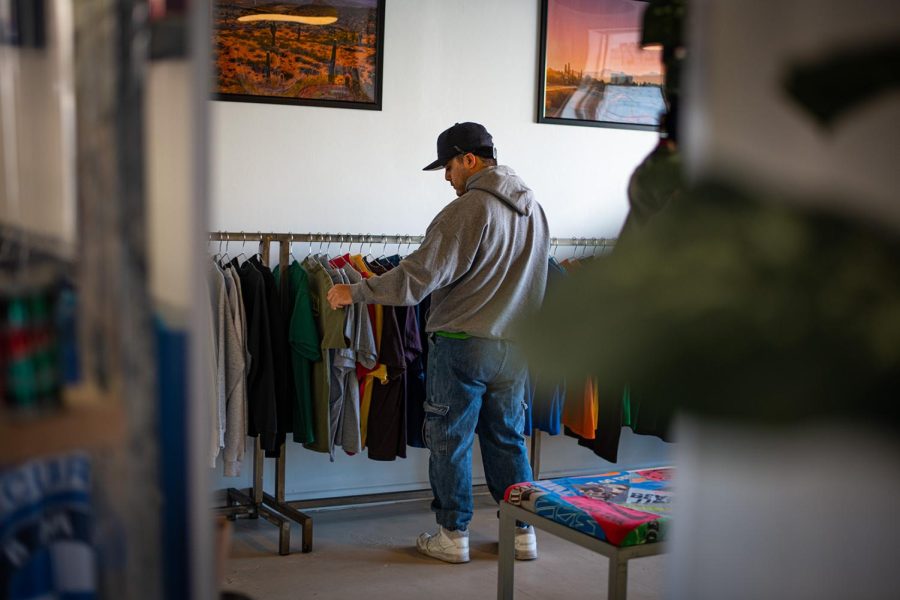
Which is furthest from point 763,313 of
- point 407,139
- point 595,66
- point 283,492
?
point 595,66

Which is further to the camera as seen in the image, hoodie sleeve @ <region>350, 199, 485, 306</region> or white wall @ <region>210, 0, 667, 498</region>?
white wall @ <region>210, 0, 667, 498</region>

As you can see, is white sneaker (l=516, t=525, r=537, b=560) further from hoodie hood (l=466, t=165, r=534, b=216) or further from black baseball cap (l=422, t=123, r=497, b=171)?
black baseball cap (l=422, t=123, r=497, b=171)

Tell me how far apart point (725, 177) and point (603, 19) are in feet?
15.7

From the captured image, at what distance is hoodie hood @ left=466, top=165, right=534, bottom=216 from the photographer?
3.72 metres

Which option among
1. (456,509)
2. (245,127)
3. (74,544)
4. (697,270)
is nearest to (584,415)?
(456,509)

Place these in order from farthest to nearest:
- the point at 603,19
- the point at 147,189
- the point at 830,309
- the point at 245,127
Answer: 1. the point at 603,19
2. the point at 245,127
3. the point at 147,189
4. the point at 830,309

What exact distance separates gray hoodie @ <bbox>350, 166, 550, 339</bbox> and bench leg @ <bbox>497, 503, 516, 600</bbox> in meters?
0.96

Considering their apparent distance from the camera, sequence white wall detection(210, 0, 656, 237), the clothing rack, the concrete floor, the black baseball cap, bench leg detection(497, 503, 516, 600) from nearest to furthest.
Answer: bench leg detection(497, 503, 516, 600) < the concrete floor < the black baseball cap < the clothing rack < white wall detection(210, 0, 656, 237)

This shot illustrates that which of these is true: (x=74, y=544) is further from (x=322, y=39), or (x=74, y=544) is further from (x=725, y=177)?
(x=322, y=39)

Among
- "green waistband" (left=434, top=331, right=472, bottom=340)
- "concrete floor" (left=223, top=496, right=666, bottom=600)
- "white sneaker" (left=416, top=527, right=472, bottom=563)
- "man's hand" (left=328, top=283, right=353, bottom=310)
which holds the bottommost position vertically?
"concrete floor" (left=223, top=496, right=666, bottom=600)

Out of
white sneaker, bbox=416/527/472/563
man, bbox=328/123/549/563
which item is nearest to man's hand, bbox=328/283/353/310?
man, bbox=328/123/549/563

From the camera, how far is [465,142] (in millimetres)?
3857

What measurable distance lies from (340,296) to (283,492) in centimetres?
101

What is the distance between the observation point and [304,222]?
454cm
